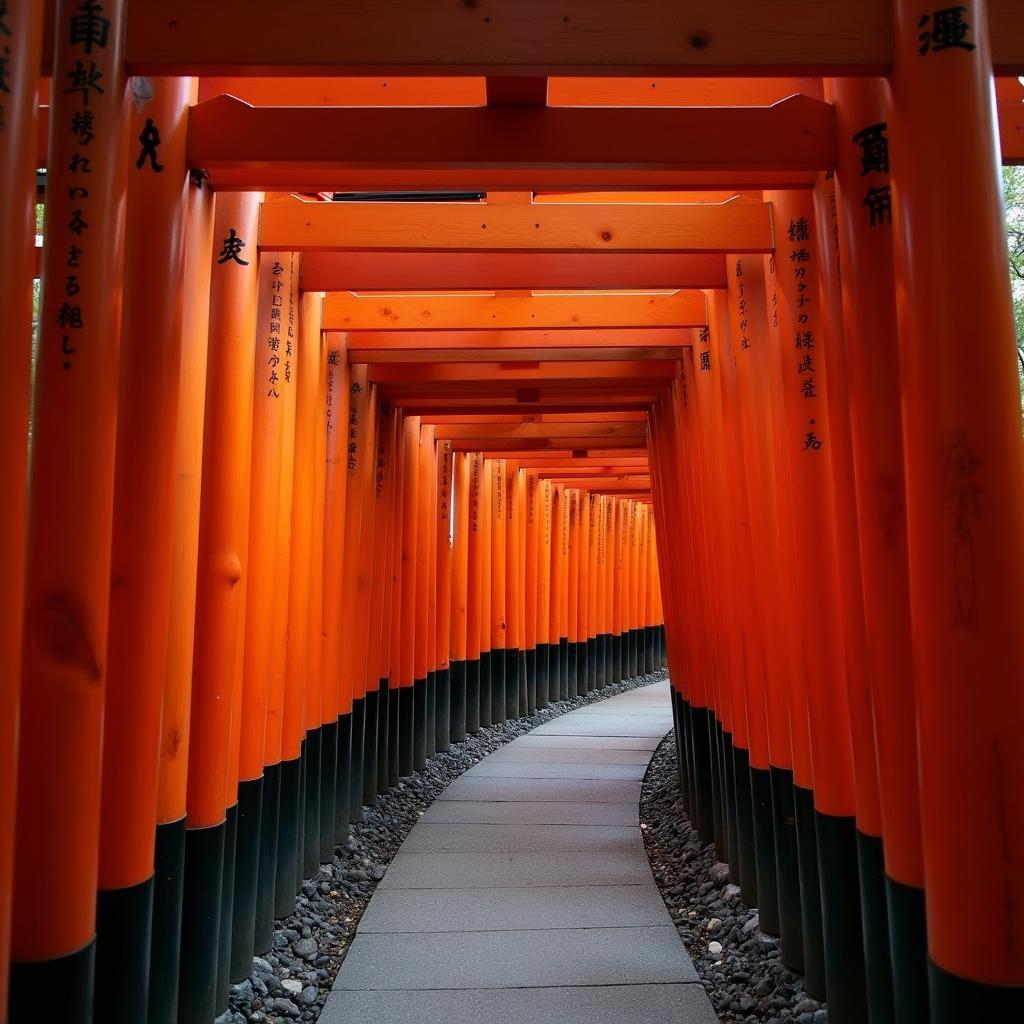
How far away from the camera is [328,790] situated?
5375 mm

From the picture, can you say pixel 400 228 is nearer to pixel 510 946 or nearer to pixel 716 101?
pixel 716 101

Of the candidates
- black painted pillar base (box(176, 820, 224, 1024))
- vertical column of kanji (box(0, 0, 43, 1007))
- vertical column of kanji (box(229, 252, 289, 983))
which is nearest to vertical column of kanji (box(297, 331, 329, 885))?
vertical column of kanji (box(229, 252, 289, 983))

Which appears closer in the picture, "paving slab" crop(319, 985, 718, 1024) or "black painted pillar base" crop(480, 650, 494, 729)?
"paving slab" crop(319, 985, 718, 1024)

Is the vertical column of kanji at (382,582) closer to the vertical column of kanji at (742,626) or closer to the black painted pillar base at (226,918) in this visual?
the vertical column of kanji at (742,626)

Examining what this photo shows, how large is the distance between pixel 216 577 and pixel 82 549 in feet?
3.99

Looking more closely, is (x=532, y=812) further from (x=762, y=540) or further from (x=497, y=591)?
(x=497, y=591)

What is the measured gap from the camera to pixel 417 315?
509 centimetres

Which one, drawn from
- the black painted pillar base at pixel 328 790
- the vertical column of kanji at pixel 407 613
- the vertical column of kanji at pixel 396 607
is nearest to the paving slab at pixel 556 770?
the vertical column of kanji at pixel 407 613

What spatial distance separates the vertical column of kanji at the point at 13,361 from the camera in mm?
1725

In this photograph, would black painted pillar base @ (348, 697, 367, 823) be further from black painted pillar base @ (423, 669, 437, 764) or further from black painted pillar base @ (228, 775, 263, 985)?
black painted pillar base @ (228, 775, 263, 985)

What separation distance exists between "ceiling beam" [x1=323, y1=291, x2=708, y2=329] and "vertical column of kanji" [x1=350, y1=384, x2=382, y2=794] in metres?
1.10

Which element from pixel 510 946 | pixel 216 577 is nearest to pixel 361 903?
pixel 510 946

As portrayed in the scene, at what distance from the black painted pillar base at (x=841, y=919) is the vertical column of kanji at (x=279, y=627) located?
236 centimetres

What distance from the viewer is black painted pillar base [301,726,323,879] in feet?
16.3
